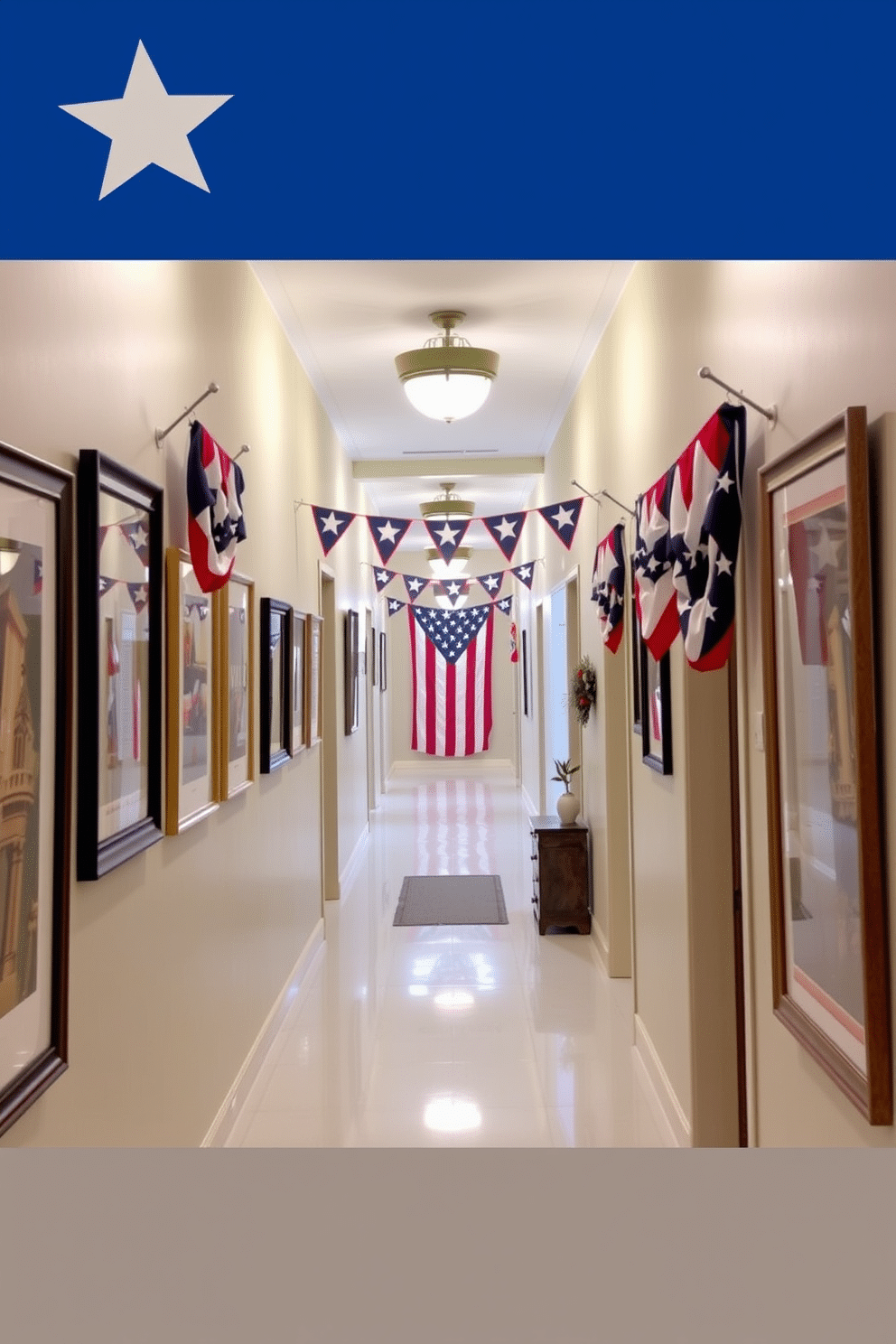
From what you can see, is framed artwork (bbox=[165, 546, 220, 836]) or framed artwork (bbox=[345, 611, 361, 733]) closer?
framed artwork (bbox=[165, 546, 220, 836])

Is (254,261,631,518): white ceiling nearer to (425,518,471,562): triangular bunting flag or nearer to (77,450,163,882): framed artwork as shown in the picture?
(425,518,471,562): triangular bunting flag

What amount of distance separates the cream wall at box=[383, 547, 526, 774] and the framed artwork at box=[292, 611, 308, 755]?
9.62m

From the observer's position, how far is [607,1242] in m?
1.27

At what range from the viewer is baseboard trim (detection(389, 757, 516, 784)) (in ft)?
49.5

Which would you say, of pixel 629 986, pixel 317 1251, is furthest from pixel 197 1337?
pixel 629 986

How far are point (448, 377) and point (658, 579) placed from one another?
2.06m

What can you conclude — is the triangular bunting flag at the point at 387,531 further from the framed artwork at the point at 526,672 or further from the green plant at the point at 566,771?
the framed artwork at the point at 526,672

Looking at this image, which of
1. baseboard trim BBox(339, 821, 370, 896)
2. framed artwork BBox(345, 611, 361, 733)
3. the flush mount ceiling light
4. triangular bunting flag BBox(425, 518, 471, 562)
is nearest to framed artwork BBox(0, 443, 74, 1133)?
the flush mount ceiling light

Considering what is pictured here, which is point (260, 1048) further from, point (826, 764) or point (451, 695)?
point (451, 695)

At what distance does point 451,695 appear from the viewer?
49.7 feet

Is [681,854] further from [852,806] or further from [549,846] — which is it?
[549,846]

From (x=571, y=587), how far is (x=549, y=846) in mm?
1625

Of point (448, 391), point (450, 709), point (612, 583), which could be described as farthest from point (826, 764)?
point (450, 709)
